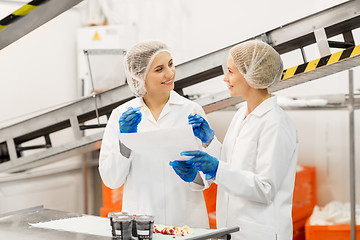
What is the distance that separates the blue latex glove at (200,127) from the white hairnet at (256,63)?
280 millimetres

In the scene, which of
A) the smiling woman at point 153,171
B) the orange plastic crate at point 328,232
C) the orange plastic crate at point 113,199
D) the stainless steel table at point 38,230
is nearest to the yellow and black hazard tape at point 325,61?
the smiling woman at point 153,171

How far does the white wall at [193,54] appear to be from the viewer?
449 centimetres

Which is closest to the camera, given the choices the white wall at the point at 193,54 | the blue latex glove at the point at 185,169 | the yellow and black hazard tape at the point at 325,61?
the blue latex glove at the point at 185,169

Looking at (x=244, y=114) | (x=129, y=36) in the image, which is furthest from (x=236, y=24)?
(x=244, y=114)

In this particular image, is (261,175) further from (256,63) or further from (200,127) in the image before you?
(256,63)

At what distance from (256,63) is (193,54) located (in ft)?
9.78

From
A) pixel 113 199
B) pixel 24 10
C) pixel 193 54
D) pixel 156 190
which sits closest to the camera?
pixel 24 10

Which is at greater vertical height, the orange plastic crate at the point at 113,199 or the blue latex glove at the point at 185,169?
the blue latex glove at the point at 185,169

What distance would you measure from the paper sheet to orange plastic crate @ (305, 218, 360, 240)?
2.23 m

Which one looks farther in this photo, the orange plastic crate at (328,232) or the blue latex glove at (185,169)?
the orange plastic crate at (328,232)

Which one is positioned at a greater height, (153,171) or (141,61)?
(141,61)

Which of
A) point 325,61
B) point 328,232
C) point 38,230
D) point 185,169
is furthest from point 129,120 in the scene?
point 328,232

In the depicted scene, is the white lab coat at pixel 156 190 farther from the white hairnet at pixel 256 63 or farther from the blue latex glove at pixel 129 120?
the white hairnet at pixel 256 63

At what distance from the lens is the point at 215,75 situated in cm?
343
